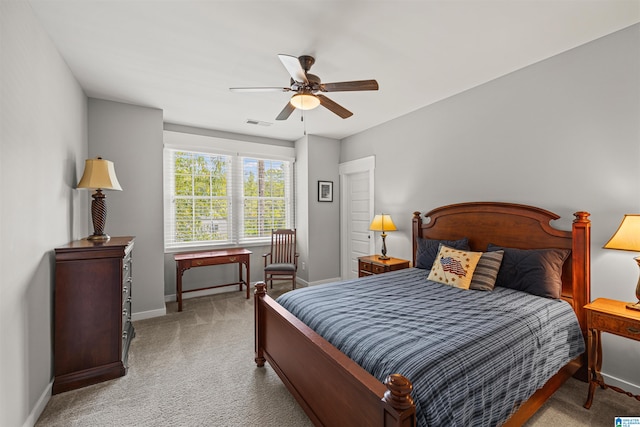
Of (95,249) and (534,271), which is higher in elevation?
(95,249)

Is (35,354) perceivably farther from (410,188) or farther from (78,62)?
(410,188)

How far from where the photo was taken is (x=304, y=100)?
2.47m

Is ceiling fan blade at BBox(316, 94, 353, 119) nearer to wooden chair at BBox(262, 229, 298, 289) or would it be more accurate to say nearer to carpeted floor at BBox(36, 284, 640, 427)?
carpeted floor at BBox(36, 284, 640, 427)

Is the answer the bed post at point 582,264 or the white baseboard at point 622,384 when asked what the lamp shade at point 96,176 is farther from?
the white baseboard at point 622,384

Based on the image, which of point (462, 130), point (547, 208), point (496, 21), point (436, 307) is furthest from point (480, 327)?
point (462, 130)

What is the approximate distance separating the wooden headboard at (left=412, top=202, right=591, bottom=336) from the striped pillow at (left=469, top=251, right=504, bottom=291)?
296 mm

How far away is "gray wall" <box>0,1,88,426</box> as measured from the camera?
5.23ft

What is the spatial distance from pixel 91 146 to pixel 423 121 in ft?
13.6

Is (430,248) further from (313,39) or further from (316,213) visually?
(313,39)

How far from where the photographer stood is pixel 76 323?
2.32 m

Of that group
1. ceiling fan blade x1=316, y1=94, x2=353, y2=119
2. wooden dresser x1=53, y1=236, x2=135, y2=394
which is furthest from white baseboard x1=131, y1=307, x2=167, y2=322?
ceiling fan blade x1=316, y1=94, x2=353, y2=119

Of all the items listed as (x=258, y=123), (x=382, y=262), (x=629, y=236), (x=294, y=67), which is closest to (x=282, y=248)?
(x=382, y=262)

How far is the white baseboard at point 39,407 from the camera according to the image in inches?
72.4

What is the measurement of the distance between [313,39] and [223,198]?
127 inches
